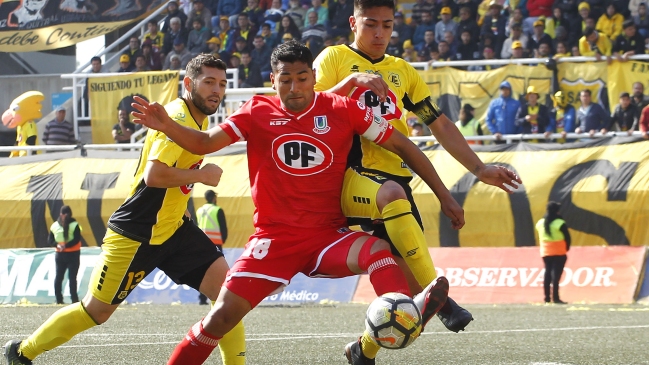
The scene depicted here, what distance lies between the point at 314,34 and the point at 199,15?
11.3ft

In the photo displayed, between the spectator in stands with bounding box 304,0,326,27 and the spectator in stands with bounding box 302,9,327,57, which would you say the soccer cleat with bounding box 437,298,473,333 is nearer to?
the spectator in stands with bounding box 302,9,327,57

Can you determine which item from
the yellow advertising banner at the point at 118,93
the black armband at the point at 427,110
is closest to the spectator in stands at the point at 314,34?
the yellow advertising banner at the point at 118,93

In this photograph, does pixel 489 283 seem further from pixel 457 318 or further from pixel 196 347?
pixel 196 347

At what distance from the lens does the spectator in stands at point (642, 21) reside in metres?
18.3

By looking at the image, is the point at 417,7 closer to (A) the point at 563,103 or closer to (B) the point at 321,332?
(A) the point at 563,103

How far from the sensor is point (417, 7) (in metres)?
21.0

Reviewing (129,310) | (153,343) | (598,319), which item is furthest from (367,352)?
(129,310)

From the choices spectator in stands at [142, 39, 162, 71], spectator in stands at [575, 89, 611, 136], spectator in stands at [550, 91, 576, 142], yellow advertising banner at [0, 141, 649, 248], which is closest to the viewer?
yellow advertising banner at [0, 141, 649, 248]

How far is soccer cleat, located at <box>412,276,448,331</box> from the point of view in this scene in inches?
210

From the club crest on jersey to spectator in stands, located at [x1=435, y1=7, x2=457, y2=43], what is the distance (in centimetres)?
1447

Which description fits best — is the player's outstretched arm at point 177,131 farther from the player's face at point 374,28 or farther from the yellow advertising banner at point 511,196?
the yellow advertising banner at point 511,196

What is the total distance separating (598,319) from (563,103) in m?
5.56

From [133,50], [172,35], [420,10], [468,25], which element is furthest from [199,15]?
[468,25]

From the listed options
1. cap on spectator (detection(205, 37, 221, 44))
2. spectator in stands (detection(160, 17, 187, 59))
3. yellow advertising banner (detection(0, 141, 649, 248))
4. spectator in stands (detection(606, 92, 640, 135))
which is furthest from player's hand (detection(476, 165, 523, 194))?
spectator in stands (detection(160, 17, 187, 59))
